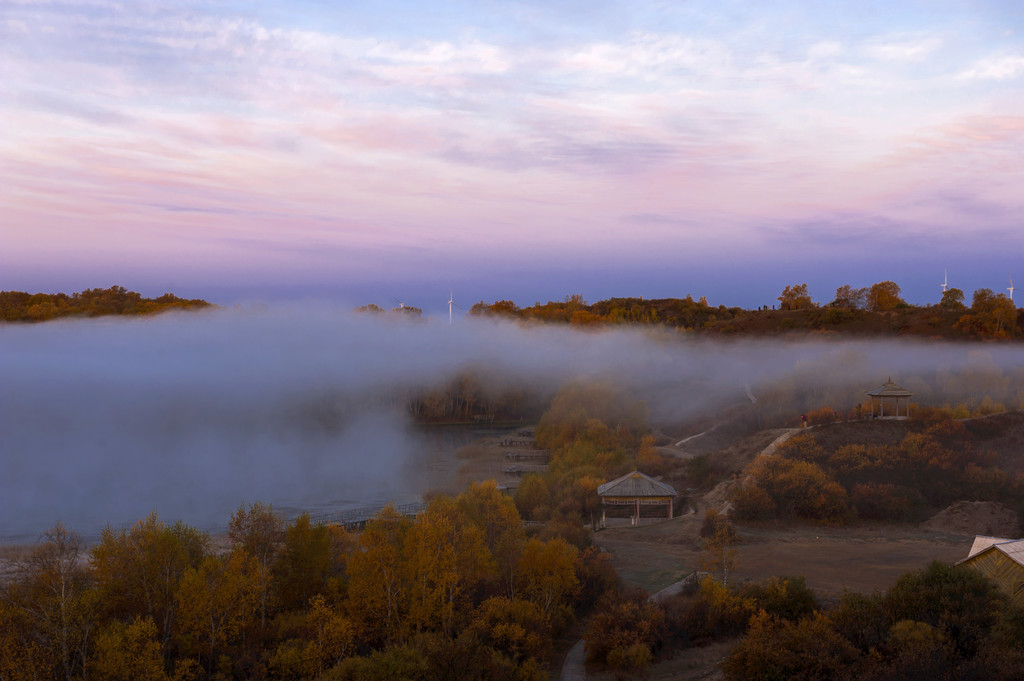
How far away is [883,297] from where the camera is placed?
113875mm

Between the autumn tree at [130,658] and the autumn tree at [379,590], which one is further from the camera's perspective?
the autumn tree at [379,590]

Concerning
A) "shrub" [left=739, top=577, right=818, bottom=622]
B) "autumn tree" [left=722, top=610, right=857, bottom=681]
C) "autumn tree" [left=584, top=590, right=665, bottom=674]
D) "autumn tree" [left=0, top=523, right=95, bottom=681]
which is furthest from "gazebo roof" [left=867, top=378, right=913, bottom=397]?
"autumn tree" [left=0, top=523, right=95, bottom=681]

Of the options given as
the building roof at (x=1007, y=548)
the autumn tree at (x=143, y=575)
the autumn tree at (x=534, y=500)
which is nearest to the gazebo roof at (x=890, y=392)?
the autumn tree at (x=534, y=500)

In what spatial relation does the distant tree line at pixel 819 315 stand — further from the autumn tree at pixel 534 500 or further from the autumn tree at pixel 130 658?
the autumn tree at pixel 130 658

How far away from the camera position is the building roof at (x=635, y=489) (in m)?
38.7

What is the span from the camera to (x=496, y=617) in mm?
22141

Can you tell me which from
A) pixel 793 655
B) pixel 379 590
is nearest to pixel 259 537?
pixel 379 590

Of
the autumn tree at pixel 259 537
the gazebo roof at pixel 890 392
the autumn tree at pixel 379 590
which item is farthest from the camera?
the gazebo roof at pixel 890 392

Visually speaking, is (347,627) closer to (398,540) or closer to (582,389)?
(398,540)

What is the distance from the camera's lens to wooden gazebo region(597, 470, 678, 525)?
38625 mm

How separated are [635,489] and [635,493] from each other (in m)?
0.30

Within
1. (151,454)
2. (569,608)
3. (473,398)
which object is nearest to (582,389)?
(473,398)

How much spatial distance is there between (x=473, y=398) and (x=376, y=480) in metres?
48.2

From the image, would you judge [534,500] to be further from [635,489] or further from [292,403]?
[292,403]
